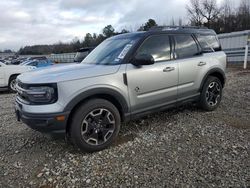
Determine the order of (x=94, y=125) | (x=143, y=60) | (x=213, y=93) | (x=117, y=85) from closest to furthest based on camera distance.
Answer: (x=94, y=125) → (x=117, y=85) → (x=143, y=60) → (x=213, y=93)

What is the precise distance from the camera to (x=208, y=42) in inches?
236

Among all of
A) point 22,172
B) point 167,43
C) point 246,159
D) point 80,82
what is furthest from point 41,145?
point 246,159

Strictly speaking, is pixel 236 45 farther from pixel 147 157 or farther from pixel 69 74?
pixel 69 74

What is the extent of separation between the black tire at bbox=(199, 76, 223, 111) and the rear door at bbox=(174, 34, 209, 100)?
253 millimetres

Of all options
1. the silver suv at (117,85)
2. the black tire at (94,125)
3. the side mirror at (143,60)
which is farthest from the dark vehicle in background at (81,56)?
the black tire at (94,125)

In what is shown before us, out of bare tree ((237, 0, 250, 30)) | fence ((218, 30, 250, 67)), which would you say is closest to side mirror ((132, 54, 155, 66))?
fence ((218, 30, 250, 67))

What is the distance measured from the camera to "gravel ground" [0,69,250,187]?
11.2 feet

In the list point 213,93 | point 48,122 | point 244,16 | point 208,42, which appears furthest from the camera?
point 244,16

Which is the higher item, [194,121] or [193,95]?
[193,95]

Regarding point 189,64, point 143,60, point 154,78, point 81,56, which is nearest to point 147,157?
point 154,78

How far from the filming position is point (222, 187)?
316 cm

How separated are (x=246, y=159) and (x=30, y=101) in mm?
3224

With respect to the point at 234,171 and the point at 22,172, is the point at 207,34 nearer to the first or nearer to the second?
the point at 234,171

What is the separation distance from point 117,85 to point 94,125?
0.73 metres
